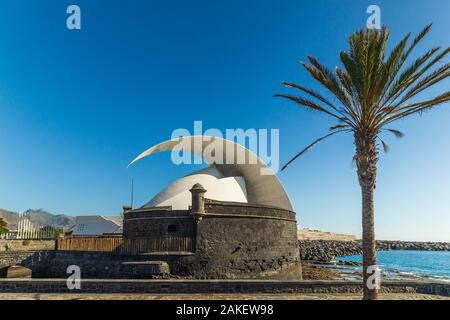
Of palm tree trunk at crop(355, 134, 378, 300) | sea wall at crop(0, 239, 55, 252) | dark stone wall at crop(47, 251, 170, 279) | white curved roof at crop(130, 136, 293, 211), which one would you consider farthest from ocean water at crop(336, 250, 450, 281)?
sea wall at crop(0, 239, 55, 252)

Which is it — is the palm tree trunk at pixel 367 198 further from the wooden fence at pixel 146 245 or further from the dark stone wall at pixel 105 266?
the dark stone wall at pixel 105 266

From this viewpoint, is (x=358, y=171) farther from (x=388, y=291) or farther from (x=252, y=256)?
(x=252, y=256)

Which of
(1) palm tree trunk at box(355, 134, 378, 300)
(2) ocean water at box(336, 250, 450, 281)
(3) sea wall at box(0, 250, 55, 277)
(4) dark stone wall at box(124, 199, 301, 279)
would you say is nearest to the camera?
(1) palm tree trunk at box(355, 134, 378, 300)

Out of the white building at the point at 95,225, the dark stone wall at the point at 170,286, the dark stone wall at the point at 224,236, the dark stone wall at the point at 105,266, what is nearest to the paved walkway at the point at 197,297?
the dark stone wall at the point at 170,286

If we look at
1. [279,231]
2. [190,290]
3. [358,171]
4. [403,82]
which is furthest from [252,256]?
[403,82]

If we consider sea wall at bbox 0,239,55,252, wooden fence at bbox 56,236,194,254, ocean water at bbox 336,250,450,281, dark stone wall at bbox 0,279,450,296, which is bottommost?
ocean water at bbox 336,250,450,281

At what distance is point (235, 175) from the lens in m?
25.0

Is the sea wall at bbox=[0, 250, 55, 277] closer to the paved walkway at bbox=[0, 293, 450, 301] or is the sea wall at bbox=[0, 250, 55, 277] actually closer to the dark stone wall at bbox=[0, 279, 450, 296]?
the dark stone wall at bbox=[0, 279, 450, 296]

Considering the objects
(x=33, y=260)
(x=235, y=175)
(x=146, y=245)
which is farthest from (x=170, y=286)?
(x=33, y=260)

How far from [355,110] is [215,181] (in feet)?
43.3

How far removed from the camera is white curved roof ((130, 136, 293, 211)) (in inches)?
895

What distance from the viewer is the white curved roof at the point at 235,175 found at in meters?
22.7

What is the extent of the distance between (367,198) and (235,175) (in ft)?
49.7

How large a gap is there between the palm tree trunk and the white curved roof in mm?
12250
